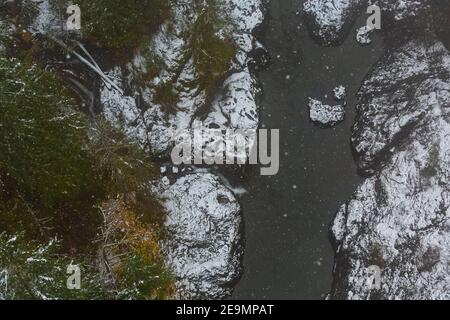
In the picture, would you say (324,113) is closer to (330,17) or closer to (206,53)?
(330,17)

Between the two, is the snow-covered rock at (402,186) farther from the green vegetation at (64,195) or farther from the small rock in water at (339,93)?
the green vegetation at (64,195)

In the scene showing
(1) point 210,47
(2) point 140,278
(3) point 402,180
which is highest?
(1) point 210,47

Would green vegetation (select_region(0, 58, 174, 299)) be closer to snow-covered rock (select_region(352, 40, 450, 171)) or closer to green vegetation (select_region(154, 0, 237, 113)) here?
green vegetation (select_region(154, 0, 237, 113))

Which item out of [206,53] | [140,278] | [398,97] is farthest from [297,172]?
[140,278]

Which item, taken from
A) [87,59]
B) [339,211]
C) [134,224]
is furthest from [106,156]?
[339,211]

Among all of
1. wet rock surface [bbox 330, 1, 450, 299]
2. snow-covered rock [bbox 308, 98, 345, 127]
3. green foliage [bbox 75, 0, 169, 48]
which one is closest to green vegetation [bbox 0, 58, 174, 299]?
green foliage [bbox 75, 0, 169, 48]
